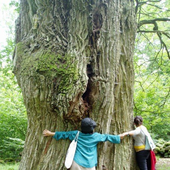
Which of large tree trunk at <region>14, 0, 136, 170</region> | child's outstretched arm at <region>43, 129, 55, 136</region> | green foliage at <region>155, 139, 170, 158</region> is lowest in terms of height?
green foliage at <region>155, 139, 170, 158</region>

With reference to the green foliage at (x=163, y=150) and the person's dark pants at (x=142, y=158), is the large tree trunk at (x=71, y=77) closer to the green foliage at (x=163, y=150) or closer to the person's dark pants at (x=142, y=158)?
the person's dark pants at (x=142, y=158)

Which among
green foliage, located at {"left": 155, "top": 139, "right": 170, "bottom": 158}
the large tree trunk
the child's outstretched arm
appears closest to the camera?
the large tree trunk

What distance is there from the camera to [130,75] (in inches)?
163

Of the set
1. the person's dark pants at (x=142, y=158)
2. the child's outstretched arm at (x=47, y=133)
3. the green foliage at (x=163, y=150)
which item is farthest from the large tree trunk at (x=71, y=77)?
the green foliage at (x=163, y=150)

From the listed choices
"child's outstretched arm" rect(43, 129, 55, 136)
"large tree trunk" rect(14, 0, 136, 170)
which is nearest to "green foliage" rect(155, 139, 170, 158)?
"large tree trunk" rect(14, 0, 136, 170)

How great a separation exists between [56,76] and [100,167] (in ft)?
5.98

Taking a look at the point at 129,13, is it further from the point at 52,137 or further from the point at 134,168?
the point at 134,168

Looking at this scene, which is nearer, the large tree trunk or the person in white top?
the large tree trunk

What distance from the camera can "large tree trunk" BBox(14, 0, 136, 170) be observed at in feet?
10.2

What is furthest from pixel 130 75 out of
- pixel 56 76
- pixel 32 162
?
pixel 32 162

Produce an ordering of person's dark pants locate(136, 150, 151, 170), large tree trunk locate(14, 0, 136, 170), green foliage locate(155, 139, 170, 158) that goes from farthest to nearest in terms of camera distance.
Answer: green foliage locate(155, 139, 170, 158), person's dark pants locate(136, 150, 151, 170), large tree trunk locate(14, 0, 136, 170)

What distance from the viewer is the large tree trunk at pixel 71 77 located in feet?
10.2

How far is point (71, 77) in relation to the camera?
10.0ft

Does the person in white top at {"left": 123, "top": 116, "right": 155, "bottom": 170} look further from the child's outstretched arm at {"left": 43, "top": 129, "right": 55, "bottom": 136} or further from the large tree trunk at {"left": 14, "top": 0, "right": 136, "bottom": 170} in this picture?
the child's outstretched arm at {"left": 43, "top": 129, "right": 55, "bottom": 136}
